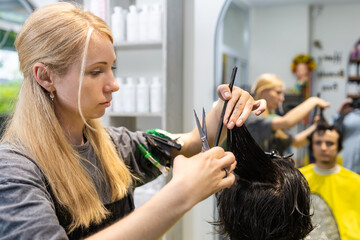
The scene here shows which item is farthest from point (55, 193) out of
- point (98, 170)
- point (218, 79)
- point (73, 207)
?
point (218, 79)

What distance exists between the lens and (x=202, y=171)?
0.83m

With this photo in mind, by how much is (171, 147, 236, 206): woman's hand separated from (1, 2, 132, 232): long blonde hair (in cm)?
43

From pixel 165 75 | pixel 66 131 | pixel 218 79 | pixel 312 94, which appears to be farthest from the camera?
pixel 165 75

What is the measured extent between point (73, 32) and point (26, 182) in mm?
497

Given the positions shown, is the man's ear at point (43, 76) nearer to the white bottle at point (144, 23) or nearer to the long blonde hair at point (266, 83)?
the long blonde hair at point (266, 83)

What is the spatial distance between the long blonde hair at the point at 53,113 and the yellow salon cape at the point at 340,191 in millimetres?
1246

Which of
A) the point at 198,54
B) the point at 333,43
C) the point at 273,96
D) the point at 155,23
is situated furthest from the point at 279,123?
the point at 155,23

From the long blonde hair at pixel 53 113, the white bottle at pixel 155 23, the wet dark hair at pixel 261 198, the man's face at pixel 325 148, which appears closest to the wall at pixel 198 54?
the white bottle at pixel 155 23

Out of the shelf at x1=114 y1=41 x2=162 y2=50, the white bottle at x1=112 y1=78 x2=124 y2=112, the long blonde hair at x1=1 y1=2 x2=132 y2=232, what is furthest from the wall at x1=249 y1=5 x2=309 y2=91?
the long blonde hair at x1=1 y1=2 x2=132 y2=232

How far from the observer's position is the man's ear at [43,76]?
1108 millimetres

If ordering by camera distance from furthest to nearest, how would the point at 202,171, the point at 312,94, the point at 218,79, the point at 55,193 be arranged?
the point at 218,79
the point at 312,94
the point at 55,193
the point at 202,171

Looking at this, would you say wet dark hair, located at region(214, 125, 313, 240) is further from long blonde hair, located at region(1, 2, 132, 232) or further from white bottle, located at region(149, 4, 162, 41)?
white bottle, located at region(149, 4, 162, 41)

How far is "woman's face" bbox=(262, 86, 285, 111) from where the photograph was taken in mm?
2148

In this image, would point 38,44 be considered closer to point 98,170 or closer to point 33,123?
point 33,123
